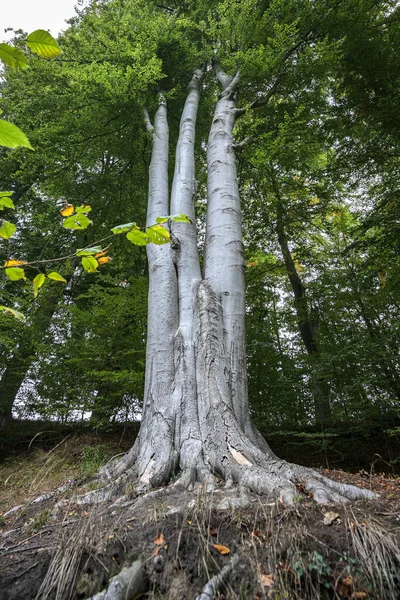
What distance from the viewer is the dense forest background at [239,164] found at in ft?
15.3

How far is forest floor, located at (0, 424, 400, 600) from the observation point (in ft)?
3.43

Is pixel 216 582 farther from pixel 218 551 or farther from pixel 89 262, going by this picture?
pixel 89 262

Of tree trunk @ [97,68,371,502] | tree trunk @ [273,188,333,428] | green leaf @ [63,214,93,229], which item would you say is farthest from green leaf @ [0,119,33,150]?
tree trunk @ [273,188,333,428]

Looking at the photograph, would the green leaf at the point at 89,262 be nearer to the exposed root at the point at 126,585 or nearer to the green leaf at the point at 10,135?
the green leaf at the point at 10,135

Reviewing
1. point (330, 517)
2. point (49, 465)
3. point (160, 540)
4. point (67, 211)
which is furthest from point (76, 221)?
point (49, 465)

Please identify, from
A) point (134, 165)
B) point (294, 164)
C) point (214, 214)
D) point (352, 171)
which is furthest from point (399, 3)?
point (214, 214)

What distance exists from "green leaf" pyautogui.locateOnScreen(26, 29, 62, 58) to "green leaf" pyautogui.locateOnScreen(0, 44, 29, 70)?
4cm

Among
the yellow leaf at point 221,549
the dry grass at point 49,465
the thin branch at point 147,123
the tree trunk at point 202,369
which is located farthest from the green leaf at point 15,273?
the thin branch at point 147,123

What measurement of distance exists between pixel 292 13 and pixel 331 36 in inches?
33.1

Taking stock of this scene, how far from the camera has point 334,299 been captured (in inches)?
239

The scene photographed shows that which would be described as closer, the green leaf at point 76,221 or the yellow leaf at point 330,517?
the green leaf at point 76,221

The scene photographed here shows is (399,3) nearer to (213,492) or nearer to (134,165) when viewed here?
(134,165)

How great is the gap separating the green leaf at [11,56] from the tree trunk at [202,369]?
6.15 ft

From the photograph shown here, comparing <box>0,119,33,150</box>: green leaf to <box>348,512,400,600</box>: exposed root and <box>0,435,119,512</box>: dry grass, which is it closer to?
<box>348,512,400,600</box>: exposed root
